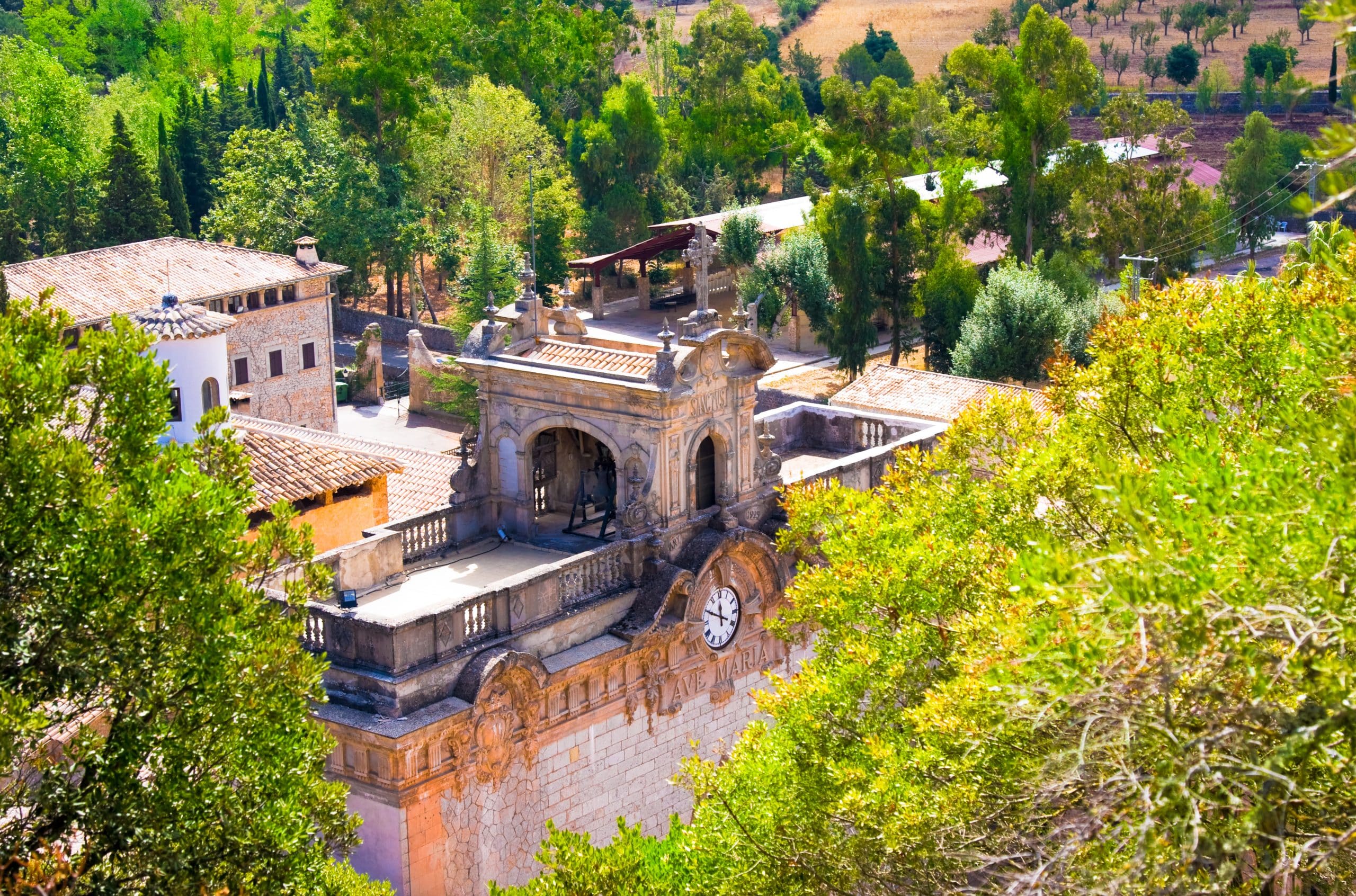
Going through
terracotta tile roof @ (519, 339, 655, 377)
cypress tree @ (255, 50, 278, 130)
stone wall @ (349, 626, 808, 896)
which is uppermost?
cypress tree @ (255, 50, 278, 130)

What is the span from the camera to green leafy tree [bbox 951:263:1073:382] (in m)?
51.1

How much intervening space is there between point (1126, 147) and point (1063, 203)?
7.58m

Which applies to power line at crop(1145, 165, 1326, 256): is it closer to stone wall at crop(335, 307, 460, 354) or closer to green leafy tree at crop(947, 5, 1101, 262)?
green leafy tree at crop(947, 5, 1101, 262)

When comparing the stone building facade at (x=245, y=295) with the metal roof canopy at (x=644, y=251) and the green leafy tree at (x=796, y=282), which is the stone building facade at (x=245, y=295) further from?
the green leafy tree at (x=796, y=282)

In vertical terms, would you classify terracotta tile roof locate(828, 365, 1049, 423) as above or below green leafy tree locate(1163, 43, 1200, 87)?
below

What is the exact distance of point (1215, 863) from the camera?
1266cm

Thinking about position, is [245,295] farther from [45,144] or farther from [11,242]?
[45,144]

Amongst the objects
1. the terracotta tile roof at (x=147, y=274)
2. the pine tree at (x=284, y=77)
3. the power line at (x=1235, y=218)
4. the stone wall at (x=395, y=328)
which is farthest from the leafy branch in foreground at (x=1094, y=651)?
the pine tree at (x=284, y=77)

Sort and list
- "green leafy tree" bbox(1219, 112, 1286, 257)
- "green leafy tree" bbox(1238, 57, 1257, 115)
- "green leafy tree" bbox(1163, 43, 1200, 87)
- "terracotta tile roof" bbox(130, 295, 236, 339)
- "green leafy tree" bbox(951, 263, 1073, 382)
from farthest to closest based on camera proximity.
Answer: "green leafy tree" bbox(1163, 43, 1200, 87) → "green leafy tree" bbox(1238, 57, 1257, 115) → "green leafy tree" bbox(1219, 112, 1286, 257) → "green leafy tree" bbox(951, 263, 1073, 382) → "terracotta tile roof" bbox(130, 295, 236, 339)

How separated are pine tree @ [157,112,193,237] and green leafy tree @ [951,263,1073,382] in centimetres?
3501

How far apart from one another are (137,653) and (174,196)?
6212cm

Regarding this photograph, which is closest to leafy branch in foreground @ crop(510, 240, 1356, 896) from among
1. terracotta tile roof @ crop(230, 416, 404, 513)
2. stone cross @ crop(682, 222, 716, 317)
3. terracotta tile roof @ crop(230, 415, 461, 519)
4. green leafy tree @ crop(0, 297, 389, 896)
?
green leafy tree @ crop(0, 297, 389, 896)

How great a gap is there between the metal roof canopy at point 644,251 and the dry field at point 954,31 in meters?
60.6

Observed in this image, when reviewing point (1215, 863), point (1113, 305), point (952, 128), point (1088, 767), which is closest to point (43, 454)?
point (1088, 767)
